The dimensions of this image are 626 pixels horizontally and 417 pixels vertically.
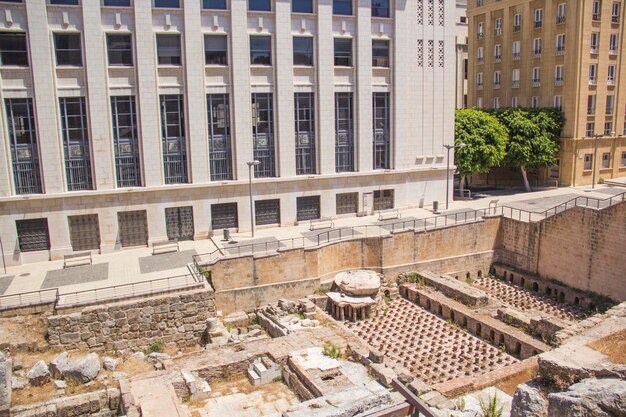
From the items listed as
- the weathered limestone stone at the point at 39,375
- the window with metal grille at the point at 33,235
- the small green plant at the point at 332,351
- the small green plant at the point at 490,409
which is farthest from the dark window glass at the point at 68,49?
the small green plant at the point at 490,409

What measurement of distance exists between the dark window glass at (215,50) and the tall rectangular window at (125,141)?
5.23m

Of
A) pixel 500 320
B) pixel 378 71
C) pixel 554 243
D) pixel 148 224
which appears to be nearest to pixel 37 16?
pixel 148 224

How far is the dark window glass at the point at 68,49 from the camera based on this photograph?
104 feet

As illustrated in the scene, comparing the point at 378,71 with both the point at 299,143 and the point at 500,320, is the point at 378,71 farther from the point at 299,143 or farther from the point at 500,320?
the point at 500,320

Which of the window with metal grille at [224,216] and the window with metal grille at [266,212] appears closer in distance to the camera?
the window with metal grille at [224,216]

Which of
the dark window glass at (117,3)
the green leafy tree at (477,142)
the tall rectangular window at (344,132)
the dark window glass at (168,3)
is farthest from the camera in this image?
the green leafy tree at (477,142)

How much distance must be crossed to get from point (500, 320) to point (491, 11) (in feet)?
117

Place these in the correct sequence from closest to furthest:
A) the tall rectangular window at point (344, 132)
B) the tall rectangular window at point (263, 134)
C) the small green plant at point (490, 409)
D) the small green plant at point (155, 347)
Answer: the small green plant at point (490, 409)
the small green plant at point (155, 347)
the tall rectangular window at point (263, 134)
the tall rectangular window at point (344, 132)

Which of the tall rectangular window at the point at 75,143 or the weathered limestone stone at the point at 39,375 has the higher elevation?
the tall rectangular window at the point at 75,143

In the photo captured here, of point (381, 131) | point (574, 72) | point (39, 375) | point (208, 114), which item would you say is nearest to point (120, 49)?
point (208, 114)

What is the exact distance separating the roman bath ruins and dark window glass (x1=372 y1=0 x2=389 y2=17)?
47.1 ft

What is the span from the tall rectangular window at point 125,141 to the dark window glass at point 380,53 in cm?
1636

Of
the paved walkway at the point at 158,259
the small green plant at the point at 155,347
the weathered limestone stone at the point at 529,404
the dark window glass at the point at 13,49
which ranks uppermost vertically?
the dark window glass at the point at 13,49

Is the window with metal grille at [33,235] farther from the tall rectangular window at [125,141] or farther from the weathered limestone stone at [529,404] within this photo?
the weathered limestone stone at [529,404]
